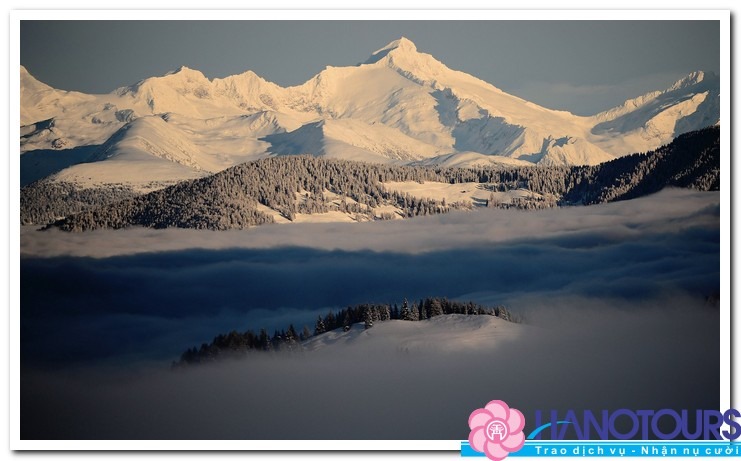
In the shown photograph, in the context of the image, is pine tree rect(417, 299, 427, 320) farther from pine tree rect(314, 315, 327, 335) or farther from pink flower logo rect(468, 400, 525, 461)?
pink flower logo rect(468, 400, 525, 461)

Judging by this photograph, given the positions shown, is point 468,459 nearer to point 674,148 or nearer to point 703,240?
point 703,240

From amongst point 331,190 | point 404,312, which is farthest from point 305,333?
point 331,190

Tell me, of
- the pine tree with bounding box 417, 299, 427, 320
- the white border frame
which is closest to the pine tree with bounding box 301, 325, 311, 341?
the pine tree with bounding box 417, 299, 427, 320

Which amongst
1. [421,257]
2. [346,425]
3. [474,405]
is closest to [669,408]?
[474,405]
